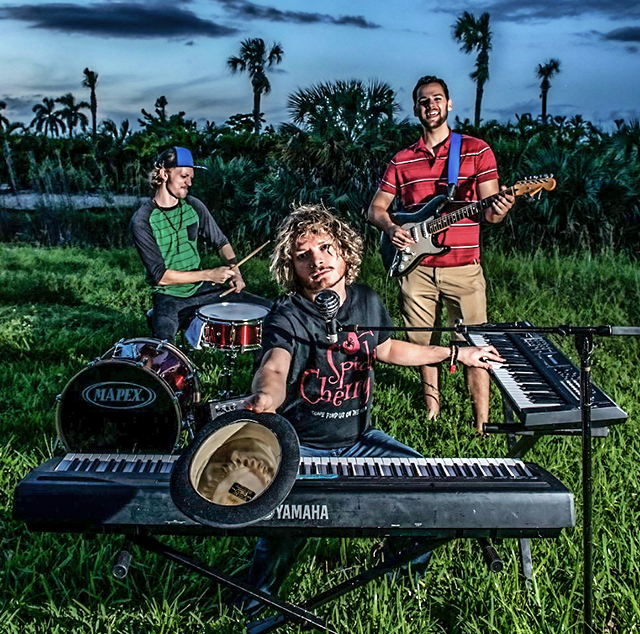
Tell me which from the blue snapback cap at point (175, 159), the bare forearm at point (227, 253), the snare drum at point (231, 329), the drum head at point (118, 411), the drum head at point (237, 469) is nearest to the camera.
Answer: the drum head at point (237, 469)

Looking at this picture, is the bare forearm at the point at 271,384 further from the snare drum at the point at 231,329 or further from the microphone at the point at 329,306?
the snare drum at the point at 231,329

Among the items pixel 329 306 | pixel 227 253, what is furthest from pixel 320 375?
pixel 227 253

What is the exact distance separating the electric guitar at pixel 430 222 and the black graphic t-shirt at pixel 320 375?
1781mm

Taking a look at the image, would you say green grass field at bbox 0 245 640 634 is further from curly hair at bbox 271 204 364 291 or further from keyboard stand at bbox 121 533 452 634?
curly hair at bbox 271 204 364 291

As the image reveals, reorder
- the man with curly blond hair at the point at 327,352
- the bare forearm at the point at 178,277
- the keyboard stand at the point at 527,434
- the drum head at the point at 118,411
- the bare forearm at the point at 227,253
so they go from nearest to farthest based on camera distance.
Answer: the keyboard stand at the point at 527,434 → the man with curly blond hair at the point at 327,352 → the drum head at the point at 118,411 → the bare forearm at the point at 178,277 → the bare forearm at the point at 227,253

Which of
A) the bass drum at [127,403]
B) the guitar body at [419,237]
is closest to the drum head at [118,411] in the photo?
the bass drum at [127,403]

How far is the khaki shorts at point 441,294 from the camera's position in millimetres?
4719

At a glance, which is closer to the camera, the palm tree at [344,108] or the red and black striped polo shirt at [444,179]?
the red and black striped polo shirt at [444,179]

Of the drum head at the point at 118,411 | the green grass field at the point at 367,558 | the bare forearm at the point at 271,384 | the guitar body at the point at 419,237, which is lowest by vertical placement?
the green grass field at the point at 367,558

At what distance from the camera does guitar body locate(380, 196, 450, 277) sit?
4.59 m

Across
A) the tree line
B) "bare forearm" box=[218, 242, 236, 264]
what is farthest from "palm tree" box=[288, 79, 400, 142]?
"bare forearm" box=[218, 242, 236, 264]

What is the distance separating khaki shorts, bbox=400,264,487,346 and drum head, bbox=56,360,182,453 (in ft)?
5.80

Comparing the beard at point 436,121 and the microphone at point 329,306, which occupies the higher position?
the beard at point 436,121

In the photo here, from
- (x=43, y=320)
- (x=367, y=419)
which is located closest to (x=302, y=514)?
(x=367, y=419)
